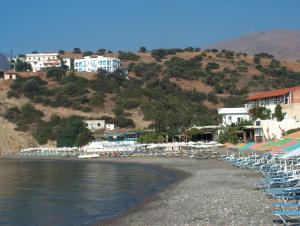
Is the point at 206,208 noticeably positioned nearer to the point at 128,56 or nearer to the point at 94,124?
the point at 94,124

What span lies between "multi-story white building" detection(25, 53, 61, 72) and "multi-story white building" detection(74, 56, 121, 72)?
290 inches

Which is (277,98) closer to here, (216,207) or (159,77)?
(216,207)

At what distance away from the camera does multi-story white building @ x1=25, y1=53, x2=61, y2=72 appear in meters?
173

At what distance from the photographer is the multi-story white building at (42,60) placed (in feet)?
566

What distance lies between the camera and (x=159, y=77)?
139 m

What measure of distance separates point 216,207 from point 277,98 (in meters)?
52.2

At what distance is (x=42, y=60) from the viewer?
180 metres

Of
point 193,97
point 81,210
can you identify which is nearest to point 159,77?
point 193,97

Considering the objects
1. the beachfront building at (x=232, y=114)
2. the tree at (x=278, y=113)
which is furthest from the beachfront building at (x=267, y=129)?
the beachfront building at (x=232, y=114)

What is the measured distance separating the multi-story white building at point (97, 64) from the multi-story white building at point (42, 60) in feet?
24.2

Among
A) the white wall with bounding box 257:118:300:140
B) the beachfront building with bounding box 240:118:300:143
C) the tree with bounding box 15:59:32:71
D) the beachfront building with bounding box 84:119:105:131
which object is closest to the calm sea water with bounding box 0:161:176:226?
the white wall with bounding box 257:118:300:140

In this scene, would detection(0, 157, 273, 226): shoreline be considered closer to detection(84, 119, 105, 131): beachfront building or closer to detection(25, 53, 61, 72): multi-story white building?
detection(84, 119, 105, 131): beachfront building

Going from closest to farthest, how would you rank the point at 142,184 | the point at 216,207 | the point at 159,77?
1. the point at 216,207
2. the point at 142,184
3. the point at 159,77

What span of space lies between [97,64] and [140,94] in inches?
1605
